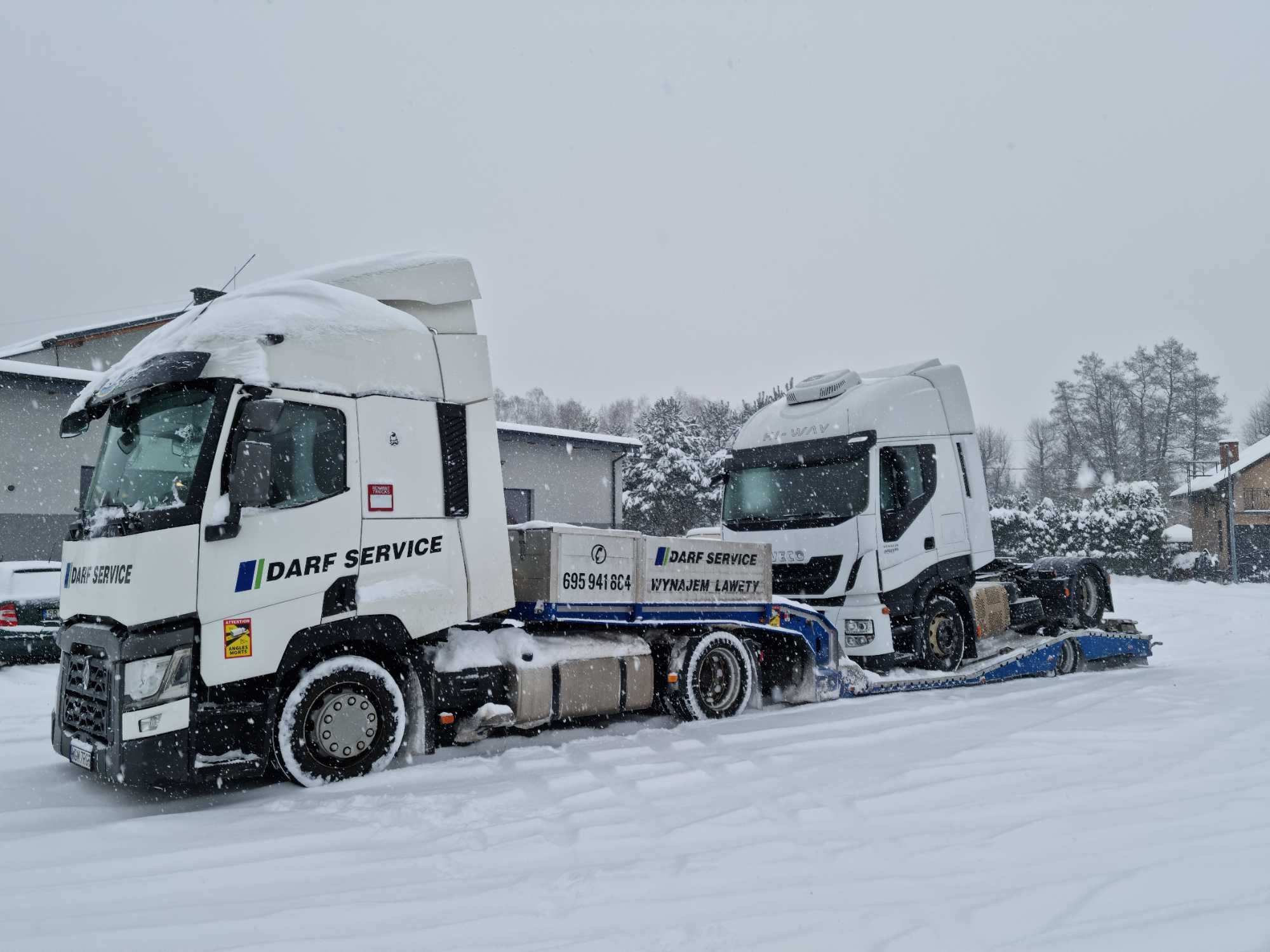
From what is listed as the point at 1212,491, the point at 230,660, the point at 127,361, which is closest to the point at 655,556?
the point at 230,660

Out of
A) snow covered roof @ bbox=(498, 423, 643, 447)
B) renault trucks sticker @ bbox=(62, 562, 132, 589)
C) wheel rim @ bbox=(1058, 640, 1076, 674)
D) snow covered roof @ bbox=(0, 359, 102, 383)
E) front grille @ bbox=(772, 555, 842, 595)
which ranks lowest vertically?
wheel rim @ bbox=(1058, 640, 1076, 674)

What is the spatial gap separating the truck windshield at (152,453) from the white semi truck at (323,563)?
0.05 feet

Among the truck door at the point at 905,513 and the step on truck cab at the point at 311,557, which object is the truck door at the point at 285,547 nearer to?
the step on truck cab at the point at 311,557

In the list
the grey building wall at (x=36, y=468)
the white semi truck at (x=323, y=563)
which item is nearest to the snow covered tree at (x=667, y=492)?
the grey building wall at (x=36, y=468)

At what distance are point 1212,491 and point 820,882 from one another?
144 ft

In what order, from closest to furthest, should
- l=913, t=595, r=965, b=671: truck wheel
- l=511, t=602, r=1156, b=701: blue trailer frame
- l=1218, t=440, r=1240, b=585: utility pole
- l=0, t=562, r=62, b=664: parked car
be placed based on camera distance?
l=511, t=602, r=1156, b=701: blue trailer frame, l=913, t=595, r=965, b=671: truck wheel, l=0, t=562, r=62, b=664: parked car, l=1218, t=440, r=1240, b=585: utility pole

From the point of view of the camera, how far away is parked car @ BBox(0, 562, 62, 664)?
35.6 ft

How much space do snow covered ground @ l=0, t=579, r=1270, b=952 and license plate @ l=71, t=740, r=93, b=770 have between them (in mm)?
251

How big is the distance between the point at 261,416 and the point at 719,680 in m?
5.03

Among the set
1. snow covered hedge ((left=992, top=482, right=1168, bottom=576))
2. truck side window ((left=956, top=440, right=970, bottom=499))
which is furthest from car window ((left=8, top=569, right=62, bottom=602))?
snow covered hedge ((left=992, top=482, right=1168, bottom=576))

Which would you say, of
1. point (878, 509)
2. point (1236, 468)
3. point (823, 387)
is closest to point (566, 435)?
point (823, 387)

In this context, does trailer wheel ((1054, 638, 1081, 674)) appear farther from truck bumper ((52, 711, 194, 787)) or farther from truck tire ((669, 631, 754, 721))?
truck bumper ((52, 711, 194, 787))

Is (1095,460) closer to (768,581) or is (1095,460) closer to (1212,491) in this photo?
(1212,491)

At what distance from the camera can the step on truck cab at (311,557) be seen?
18.2 ft
